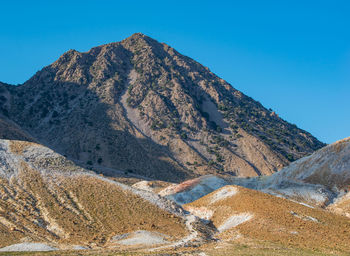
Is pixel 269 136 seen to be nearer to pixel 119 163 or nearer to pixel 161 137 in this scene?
pixel 161 137

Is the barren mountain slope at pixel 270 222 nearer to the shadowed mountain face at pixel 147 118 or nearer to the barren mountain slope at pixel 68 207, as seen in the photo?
the barren mountain slope at pixel 68 207

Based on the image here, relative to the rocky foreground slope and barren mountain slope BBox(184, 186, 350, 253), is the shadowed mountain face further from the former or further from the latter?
barren mountain slope BBox(184, 186, 350, 253)

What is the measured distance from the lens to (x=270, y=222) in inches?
1551

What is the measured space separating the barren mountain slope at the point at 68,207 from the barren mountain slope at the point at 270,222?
525cm

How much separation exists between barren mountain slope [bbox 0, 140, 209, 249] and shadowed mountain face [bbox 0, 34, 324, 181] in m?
73.0

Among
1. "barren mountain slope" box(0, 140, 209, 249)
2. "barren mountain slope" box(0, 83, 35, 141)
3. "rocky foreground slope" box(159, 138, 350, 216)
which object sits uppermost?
"barren mountain slope" box(0, 83, 35, 141)

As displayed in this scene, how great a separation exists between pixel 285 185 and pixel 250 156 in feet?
211

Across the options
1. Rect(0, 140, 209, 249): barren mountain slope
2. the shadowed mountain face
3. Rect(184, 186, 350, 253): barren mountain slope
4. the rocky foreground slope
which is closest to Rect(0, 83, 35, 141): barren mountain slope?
the shadowed mountain face

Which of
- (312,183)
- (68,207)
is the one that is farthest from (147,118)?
(68,207)

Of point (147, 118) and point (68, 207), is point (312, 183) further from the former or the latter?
point (147, 118)

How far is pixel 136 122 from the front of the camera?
491 ft

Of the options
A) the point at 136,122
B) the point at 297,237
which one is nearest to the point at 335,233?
the point at 297,237

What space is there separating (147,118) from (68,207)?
11145 cm

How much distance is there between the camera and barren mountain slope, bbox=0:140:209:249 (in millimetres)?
35125
